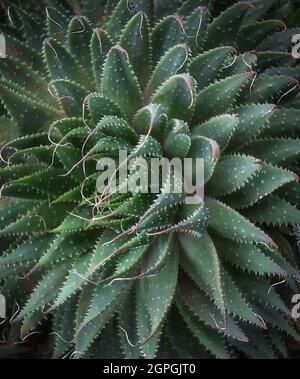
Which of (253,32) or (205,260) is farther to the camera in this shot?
(253,32)

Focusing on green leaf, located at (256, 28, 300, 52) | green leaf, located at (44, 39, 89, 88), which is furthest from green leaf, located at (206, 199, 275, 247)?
green leaf, located at (256, 28, 300, 52)

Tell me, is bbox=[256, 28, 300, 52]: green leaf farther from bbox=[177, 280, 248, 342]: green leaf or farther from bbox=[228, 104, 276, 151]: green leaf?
bbox=[177, 280, 248, 342]: green leaf

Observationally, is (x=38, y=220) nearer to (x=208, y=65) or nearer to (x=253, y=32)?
(x=208, y=65)

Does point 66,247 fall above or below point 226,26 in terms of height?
below

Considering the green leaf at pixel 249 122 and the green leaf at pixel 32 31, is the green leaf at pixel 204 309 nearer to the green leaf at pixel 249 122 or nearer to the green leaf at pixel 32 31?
the green leaf at pixel 249 122

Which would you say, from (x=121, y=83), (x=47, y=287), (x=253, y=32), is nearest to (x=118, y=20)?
(x=121, y=83)

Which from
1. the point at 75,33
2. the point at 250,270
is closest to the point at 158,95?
the point at 75,33
